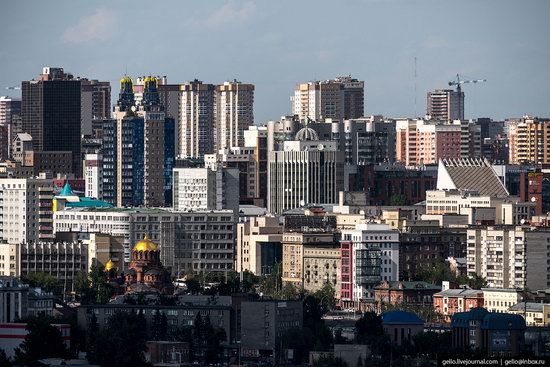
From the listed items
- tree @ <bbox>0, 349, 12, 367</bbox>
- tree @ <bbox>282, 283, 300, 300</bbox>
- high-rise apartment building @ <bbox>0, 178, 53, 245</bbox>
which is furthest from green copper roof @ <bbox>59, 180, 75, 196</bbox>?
tree @ <bbox>0, 349, 12, 367</bbox>

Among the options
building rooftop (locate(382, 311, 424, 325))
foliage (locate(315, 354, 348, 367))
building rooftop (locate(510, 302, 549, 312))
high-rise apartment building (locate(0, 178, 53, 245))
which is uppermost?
high-rise apartment building (locate(0, 178, 53, 245))

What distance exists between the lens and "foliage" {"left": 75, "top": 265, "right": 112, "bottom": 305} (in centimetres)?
13075

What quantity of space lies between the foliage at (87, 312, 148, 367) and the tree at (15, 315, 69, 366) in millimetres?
1182

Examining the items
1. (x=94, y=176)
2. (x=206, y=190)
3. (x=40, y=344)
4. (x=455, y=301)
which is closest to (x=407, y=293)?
(x=455, y=301)

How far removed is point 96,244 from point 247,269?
396 inches

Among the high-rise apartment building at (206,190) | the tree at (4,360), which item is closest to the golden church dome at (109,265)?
the high-rise apartment building at (206,190)

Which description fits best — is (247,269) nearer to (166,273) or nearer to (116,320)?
(166,273)

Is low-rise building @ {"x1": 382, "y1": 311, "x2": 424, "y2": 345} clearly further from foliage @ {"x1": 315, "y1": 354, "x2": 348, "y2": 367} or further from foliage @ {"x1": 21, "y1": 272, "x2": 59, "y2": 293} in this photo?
foliage @ {"x1": 21, "y1": 272, "x2": 59, "y2": 293}

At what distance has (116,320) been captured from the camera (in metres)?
115

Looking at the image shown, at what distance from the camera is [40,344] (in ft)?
359

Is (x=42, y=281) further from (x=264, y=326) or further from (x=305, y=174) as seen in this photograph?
(x=305, y=174)

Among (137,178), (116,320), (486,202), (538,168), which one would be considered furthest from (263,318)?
(538,168)

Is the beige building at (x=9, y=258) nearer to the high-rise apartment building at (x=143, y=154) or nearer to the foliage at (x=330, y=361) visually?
the high-rise apartment building at (x=143, y=154)

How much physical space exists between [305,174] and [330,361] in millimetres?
69159
